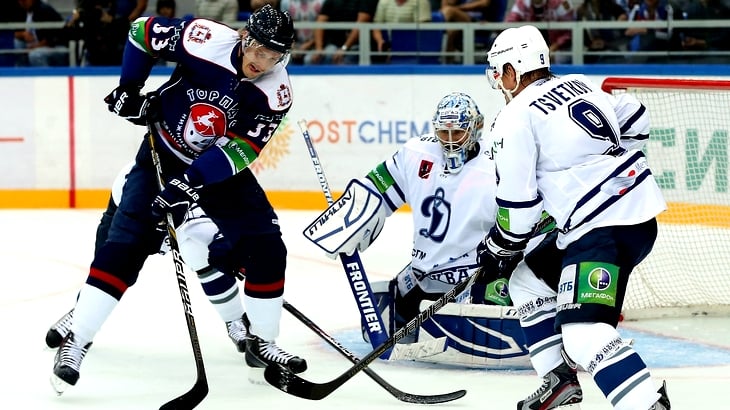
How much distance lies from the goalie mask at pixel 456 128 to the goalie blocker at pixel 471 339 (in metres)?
0.46

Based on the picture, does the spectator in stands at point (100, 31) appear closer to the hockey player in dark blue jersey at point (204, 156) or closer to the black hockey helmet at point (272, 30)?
the hockey player in dark blue jersey at point (204, 156)

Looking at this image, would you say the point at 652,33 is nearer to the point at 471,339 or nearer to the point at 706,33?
the point at 706,33

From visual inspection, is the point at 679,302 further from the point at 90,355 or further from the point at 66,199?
the point at 66,199

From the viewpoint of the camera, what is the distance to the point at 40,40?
27.7 ft

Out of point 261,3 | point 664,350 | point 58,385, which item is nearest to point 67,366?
point 58,385

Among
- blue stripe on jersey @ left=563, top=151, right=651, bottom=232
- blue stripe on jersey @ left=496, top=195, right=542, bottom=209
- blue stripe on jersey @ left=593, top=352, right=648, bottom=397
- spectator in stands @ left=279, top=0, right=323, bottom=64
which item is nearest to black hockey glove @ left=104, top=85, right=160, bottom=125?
blue stripe on jersey @ left=496, top=195, right=542, bottom=209

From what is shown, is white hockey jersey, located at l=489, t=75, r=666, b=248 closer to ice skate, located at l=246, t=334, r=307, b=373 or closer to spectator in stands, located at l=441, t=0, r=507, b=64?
ice skate, located at l=246, t=334, r=307, b=373

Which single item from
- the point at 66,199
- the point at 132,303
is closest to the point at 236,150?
the point at 132,303

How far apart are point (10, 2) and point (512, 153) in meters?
6.30

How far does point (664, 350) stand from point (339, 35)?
14.2 feet

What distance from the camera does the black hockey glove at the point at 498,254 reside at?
10.2ft

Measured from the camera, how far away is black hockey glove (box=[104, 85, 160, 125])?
371 cm

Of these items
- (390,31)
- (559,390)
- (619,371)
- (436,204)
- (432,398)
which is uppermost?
(390,31)

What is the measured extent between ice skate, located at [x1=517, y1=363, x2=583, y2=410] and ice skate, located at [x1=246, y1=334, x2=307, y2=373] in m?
0.76
